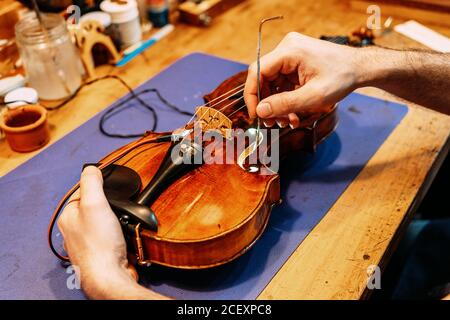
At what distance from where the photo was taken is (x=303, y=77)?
3.56ft

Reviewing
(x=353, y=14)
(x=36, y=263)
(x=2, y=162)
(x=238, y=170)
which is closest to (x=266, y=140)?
(x=238, y=170)

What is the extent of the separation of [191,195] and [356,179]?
1.47 feet

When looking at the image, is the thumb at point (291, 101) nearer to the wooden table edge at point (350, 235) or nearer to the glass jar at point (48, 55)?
the wooden table edge at point (350, 235)

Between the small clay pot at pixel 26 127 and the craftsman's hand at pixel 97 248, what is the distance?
0.41 meters

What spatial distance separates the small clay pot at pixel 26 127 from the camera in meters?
1.22

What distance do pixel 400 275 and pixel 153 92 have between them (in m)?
0.89

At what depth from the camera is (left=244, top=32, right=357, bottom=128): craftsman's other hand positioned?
1008 mm

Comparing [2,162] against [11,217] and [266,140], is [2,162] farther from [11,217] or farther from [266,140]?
[266,140]

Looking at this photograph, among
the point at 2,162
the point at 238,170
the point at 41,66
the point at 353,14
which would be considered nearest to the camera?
the point at 238,170

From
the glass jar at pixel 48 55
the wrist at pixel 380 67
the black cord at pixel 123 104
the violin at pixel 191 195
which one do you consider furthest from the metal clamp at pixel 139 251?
the glass jar at pixel 48 55

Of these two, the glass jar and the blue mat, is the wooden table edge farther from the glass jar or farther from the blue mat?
the glass jar

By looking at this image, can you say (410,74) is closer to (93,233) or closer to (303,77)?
(303,77)

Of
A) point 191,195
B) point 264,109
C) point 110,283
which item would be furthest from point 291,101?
point 110,283
